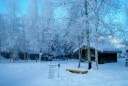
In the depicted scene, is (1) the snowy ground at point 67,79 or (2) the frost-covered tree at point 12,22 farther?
(2) the frost-covered tree at point 12,22

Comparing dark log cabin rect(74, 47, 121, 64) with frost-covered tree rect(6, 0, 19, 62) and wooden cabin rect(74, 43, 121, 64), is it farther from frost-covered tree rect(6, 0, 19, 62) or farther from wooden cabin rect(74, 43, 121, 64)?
frost-covered tree rect(6, 0, 19, 62)

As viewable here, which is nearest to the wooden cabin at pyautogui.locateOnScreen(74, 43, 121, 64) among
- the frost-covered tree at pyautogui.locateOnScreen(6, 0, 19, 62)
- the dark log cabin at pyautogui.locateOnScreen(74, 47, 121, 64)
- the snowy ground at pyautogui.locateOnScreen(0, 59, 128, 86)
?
the dark log cabin at pyautogui.locateOnScreen(74, 47, 121, 64)

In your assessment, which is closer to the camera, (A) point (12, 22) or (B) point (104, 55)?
(B) point (104, 55)

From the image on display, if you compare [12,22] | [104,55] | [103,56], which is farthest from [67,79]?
[12,22]

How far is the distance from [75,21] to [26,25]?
27654 mm

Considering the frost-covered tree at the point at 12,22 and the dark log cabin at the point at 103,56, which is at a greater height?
the frost-covered tree at the point at 12,22

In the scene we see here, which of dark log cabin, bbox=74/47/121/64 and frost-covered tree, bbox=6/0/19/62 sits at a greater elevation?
frost-covered tree, bbox=6/0/19/62

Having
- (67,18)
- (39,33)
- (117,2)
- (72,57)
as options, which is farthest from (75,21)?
(72,57)

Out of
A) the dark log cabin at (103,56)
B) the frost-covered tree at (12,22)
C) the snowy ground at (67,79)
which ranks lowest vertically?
the snowy ground at (67,79)

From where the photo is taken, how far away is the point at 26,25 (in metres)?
49.4

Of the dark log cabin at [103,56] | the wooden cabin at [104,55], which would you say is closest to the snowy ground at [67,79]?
the wooden cabin at [104,55]

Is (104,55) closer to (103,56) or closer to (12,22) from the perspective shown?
(103,56)

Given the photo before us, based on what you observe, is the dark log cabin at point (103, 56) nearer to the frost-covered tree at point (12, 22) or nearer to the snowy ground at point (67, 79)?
the frost-covered tree at point (12, 22)

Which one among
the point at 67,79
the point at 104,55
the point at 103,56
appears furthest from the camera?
the point at 104,55
